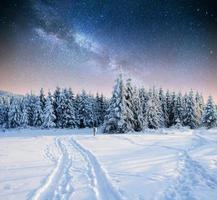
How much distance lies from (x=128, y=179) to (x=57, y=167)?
10.7 ft

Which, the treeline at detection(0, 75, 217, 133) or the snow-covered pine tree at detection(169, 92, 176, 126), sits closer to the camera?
the treeline at detection(0, 75, 217, 133)

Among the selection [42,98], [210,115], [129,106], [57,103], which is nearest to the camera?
[129,106]

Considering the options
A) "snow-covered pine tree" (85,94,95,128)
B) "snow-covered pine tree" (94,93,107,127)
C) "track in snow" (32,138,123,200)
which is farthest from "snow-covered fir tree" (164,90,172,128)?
"track in snow" (32,138,123,200)

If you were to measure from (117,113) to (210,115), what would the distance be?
24.3m

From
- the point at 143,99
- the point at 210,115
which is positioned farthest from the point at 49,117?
the point at 210,115

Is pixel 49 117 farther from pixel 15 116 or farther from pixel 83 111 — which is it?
pixel 15 116

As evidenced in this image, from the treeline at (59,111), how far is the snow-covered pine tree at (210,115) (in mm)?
27741

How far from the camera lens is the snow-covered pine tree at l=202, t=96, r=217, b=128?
48.9 m

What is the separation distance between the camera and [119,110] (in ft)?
119

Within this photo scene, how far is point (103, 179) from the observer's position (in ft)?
23.8

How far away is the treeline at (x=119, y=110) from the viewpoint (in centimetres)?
3716

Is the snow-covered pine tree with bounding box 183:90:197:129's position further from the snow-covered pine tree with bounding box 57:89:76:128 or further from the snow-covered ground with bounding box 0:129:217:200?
the snow-covered ground with bounding box 0:129:217:200

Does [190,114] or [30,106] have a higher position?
[30,106]

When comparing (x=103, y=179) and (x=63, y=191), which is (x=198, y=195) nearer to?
(x=103, y=179)
